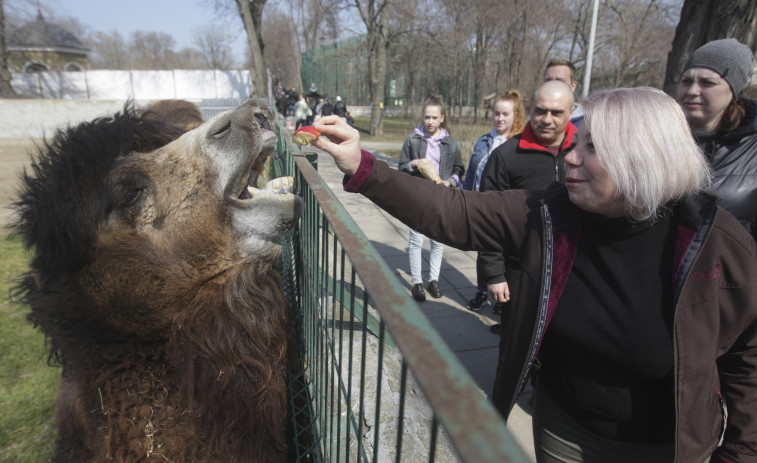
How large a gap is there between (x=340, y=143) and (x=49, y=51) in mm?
61074

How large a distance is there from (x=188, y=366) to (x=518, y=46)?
65.8 feet

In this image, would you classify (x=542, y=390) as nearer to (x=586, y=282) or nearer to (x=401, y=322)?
(x=586, y=282)

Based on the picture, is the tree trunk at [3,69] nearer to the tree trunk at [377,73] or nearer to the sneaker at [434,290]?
the tree trunk at [377,73]

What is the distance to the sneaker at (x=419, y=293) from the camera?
15.8ft

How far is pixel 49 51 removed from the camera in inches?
1871

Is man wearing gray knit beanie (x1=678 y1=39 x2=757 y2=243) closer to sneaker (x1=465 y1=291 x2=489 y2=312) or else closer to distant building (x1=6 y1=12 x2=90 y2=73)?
sneaker (x1=465 y1=291 x2=489 y2=312)

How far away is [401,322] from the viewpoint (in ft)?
2.39

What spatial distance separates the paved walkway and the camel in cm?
196

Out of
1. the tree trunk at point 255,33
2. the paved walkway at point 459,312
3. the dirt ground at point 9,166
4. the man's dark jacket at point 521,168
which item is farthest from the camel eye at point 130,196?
the tree trunk at point 255,33

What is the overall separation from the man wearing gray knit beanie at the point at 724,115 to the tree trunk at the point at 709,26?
2360 mm

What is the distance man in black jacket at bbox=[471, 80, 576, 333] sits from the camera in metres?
3.02

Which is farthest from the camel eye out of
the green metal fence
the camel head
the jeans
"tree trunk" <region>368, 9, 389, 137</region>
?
"tree trunk" <region>368, 9, 389, 137</region>

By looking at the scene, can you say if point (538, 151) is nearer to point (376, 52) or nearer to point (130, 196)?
point (130, 196)

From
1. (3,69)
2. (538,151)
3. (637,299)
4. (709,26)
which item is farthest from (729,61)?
(3,69)
